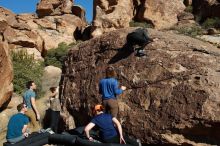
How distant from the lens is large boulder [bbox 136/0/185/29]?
35438mm

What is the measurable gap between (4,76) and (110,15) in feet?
56.1

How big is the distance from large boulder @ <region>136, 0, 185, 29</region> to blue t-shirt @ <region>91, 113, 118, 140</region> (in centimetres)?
2779

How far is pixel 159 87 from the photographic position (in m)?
10.2

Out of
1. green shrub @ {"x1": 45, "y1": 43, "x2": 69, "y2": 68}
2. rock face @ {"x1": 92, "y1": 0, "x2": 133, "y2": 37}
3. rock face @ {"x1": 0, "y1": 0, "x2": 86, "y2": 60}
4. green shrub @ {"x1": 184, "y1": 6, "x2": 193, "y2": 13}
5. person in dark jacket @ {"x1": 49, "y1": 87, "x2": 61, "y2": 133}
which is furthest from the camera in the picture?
green shrub @ {"x1": 184, "y1": 6, "x2": 193, "y2": 13}

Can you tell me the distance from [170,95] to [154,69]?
0.96 metres

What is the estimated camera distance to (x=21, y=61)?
1053 inches

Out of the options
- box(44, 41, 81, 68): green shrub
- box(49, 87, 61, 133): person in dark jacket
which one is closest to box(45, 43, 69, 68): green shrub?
box(44, 41, 81, 68): green shrub

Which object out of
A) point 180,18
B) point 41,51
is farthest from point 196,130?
point 180,18

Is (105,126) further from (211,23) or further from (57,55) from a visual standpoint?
(57,55)

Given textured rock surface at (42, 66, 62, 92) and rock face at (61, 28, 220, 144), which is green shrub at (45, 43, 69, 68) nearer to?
textured rock surface at (42, 66, 62, 92)

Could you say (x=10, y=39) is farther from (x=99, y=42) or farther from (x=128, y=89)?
(x=128, y=89)

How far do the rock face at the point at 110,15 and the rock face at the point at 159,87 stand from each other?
2099 cm

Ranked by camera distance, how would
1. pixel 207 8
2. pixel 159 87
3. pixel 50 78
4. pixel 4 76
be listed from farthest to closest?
1. pixel 207 8
2. pixel 50 78
3. pixel 4 76
4. pixel 159 87

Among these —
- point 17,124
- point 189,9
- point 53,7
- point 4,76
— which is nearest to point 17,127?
point 17,124
